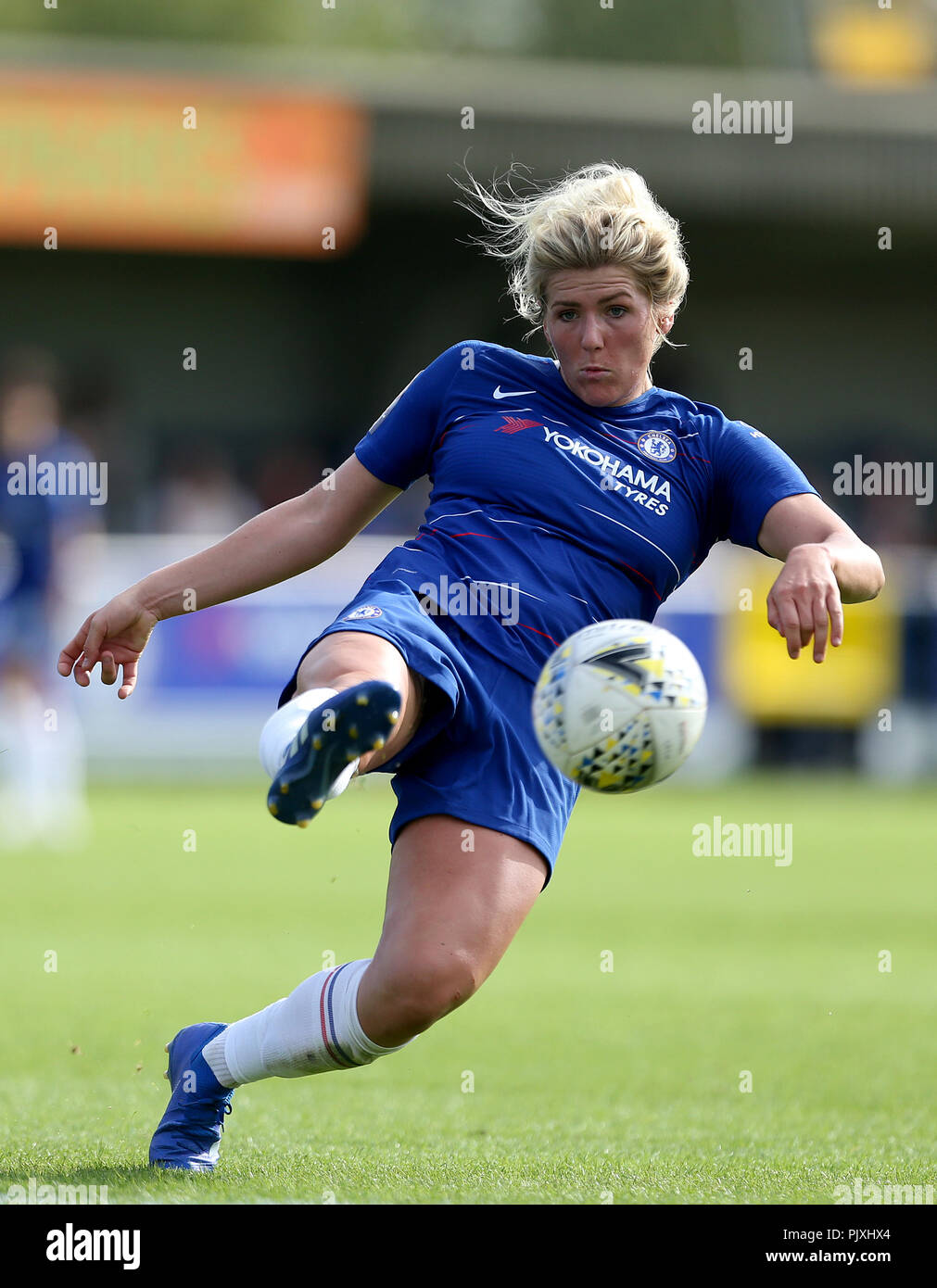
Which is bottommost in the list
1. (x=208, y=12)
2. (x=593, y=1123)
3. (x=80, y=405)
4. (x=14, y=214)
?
(x=593, y=1123)

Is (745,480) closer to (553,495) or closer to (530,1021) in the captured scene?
(553,495)

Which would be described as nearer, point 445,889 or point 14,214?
point 445,889

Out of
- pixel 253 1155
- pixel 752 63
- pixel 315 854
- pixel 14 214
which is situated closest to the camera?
pixel 253 1155

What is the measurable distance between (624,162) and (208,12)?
94.5ft

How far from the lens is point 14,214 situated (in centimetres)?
1697

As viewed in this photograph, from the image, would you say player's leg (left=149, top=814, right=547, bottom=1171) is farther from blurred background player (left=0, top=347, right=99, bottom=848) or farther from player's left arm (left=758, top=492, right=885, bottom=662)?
blurred background player (left=0, top=347, right=99, bottom=848)

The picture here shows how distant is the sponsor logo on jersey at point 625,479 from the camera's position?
153 inches

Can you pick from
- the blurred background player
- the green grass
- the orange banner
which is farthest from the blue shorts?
the orange banner

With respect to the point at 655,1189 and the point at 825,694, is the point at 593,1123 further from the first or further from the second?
the point at 825,694

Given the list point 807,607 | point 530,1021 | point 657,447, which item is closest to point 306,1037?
point 807,607

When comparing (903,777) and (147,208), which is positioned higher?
(147,208)

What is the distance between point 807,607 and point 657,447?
755 mm

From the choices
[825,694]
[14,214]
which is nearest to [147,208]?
[14,214]

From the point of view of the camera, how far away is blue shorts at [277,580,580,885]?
3.66 m
